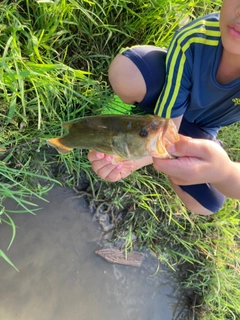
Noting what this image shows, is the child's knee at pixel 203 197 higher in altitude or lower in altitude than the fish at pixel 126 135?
lower

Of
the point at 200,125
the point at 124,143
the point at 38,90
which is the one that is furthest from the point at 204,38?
the point at 38,90

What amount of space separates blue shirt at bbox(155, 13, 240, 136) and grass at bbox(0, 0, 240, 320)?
45 cm

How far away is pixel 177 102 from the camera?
173 cm

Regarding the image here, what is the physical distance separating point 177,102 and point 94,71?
2.11 ft

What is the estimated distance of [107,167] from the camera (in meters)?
1.80

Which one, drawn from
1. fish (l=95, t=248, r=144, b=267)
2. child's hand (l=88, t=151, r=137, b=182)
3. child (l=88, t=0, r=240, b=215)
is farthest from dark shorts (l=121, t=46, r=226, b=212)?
fish (l=95, t=248, r=144, b=267)

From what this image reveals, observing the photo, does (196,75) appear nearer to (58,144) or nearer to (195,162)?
(195,162)

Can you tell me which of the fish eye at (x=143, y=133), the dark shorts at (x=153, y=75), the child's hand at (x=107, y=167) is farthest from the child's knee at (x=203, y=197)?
the fish eye at (x=143, y=133)

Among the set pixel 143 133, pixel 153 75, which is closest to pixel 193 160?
pixel 143 133

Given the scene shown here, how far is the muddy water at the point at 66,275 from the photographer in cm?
189

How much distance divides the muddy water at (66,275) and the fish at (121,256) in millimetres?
33

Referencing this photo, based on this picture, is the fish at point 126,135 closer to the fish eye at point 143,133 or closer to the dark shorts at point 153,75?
the fish eye at point 143,133

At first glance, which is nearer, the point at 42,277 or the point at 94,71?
the point at 42,277

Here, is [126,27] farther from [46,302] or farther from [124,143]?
[46,302]
